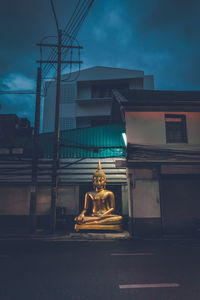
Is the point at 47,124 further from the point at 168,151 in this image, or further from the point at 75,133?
the point at 168,151

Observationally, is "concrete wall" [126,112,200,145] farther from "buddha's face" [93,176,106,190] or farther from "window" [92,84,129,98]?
"window" [92,84,129,98]

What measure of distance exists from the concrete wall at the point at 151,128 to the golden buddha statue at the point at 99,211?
288 cm

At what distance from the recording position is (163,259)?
6406 millimetres

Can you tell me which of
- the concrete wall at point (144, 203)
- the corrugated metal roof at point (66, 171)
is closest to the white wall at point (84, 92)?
the corrugated metal roof at point (66, 171)

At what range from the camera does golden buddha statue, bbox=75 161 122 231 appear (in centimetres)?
1105

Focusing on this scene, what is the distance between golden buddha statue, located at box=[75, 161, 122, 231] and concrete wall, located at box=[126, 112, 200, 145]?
2876 mm

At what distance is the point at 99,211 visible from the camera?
Answer: 11828 mm

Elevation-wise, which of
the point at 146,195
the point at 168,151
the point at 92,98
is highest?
the point at 92,98

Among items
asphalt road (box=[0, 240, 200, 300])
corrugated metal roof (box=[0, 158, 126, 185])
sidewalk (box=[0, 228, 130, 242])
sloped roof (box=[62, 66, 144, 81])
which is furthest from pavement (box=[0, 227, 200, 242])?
sloped roof (box=[62, 66, 144, 81])

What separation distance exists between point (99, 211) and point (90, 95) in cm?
1452

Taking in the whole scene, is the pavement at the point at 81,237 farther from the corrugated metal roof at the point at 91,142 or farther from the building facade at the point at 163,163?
the corrugated metal roof at the point at 91,142

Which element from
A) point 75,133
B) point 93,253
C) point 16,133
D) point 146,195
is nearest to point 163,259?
point 93,253

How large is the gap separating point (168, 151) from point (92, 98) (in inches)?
523

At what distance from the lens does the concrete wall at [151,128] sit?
38.8 feet
